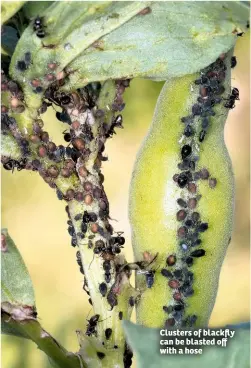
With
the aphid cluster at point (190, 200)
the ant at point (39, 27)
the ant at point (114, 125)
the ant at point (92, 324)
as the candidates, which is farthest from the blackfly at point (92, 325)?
the ant at point (39, 27)

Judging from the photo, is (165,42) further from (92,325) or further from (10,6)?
(92,325)

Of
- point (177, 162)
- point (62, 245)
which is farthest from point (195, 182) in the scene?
point (62, 245)

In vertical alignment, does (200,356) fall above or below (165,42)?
below

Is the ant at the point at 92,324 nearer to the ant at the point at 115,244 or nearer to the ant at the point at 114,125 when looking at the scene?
the ant at the point at 115,244

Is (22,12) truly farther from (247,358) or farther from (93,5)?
(247,358)

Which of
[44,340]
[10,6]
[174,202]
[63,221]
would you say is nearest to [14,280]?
[44,340]

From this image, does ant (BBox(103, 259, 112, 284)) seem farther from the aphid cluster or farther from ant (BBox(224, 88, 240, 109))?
ant (BBox(224, 88, 240, 109))

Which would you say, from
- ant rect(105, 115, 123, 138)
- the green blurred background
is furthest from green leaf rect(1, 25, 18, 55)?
the green blurred background
